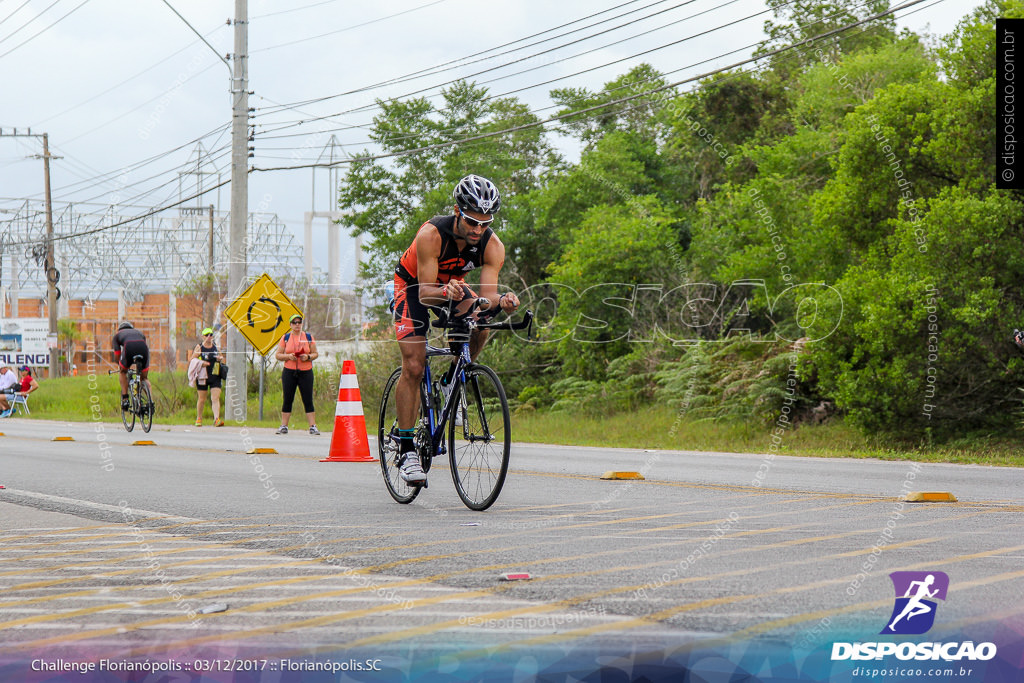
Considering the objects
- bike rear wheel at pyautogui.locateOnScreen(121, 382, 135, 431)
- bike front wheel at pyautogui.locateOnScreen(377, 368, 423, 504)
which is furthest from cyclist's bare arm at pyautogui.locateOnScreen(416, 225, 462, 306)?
bike rear wheel at pyautogui.locateOnScreen(121, 382, 135, 431)

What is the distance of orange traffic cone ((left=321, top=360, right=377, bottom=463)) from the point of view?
39.1 ft

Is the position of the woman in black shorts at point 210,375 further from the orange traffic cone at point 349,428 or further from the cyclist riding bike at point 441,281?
the cyclist riding bike at point 441,281

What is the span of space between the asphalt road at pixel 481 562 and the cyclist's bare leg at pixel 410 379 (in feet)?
2.11

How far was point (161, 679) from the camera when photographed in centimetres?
313

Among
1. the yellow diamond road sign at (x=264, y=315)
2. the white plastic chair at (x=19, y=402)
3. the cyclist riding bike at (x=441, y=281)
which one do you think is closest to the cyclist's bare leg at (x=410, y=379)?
the cyclist riding bike at (x=441, y=281)

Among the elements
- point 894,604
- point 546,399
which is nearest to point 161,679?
point 894,604

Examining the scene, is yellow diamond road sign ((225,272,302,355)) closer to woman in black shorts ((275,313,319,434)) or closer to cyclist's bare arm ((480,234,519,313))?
woman in black shorts ((275,313,319,434))

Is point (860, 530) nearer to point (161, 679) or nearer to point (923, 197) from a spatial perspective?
point (161, 679)

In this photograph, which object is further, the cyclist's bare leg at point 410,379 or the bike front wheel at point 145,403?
the bike front wheel at point 145,403

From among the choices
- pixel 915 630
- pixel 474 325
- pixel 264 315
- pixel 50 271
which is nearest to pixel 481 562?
pixel 915 630

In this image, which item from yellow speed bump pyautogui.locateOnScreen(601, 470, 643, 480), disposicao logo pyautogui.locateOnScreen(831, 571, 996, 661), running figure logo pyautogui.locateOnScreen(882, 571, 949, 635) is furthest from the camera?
yellow speed bump pyautogui.locateOnScreen(601, 470, 643, 480)

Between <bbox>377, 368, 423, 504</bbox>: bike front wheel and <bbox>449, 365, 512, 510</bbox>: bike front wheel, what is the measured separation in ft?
1.31

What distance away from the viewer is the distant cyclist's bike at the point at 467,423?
697 cm

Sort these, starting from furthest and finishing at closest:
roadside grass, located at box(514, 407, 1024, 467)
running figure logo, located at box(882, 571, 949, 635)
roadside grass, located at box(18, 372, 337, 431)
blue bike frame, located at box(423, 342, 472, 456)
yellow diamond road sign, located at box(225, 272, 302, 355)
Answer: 1. roadside grass, located at box(18, 372, 337, 431)
2. yellow diamond road sign, located at box(225, 272, 302, 355)
3. roadside grass, located at box(514, 407, 1024, 467)
4. blue bike frame, located at box(423, 342, 472, 456)
5. running figure logo, located at box(882, 571, 949, 635)
